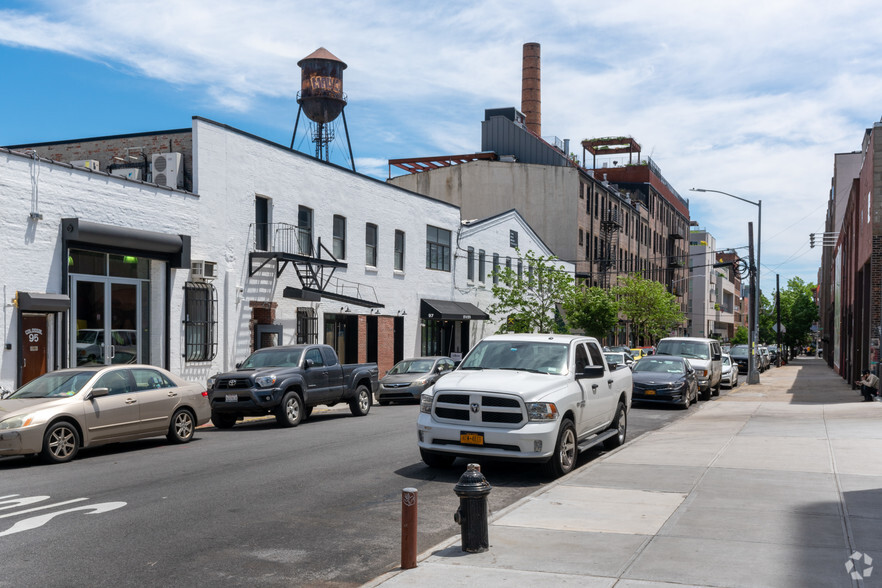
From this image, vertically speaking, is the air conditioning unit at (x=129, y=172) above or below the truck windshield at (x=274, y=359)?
above

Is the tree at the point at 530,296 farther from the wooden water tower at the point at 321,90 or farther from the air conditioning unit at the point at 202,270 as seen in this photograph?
the air conditioning unit at the point at 202,270

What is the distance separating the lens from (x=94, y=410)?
42.3ft

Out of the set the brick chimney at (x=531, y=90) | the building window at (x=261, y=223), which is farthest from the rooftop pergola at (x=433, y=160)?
the building window at (x=261, y=223)

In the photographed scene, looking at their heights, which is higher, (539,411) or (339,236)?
(339,236)

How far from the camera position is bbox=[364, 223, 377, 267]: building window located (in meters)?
31.5

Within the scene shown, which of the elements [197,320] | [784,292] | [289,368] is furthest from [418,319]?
[784,292]

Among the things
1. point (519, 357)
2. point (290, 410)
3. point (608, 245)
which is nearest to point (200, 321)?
point (290, 410)

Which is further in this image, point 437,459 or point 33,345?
point 33,345

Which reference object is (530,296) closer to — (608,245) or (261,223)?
(261,223)

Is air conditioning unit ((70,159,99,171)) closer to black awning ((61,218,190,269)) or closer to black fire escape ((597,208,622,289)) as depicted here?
black awning ((61,218,190,269))

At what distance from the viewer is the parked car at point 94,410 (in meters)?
12.0

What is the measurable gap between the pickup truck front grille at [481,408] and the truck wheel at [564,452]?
71 cm

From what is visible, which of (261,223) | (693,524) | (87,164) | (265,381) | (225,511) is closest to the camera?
(693,524)

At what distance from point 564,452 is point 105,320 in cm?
1369
